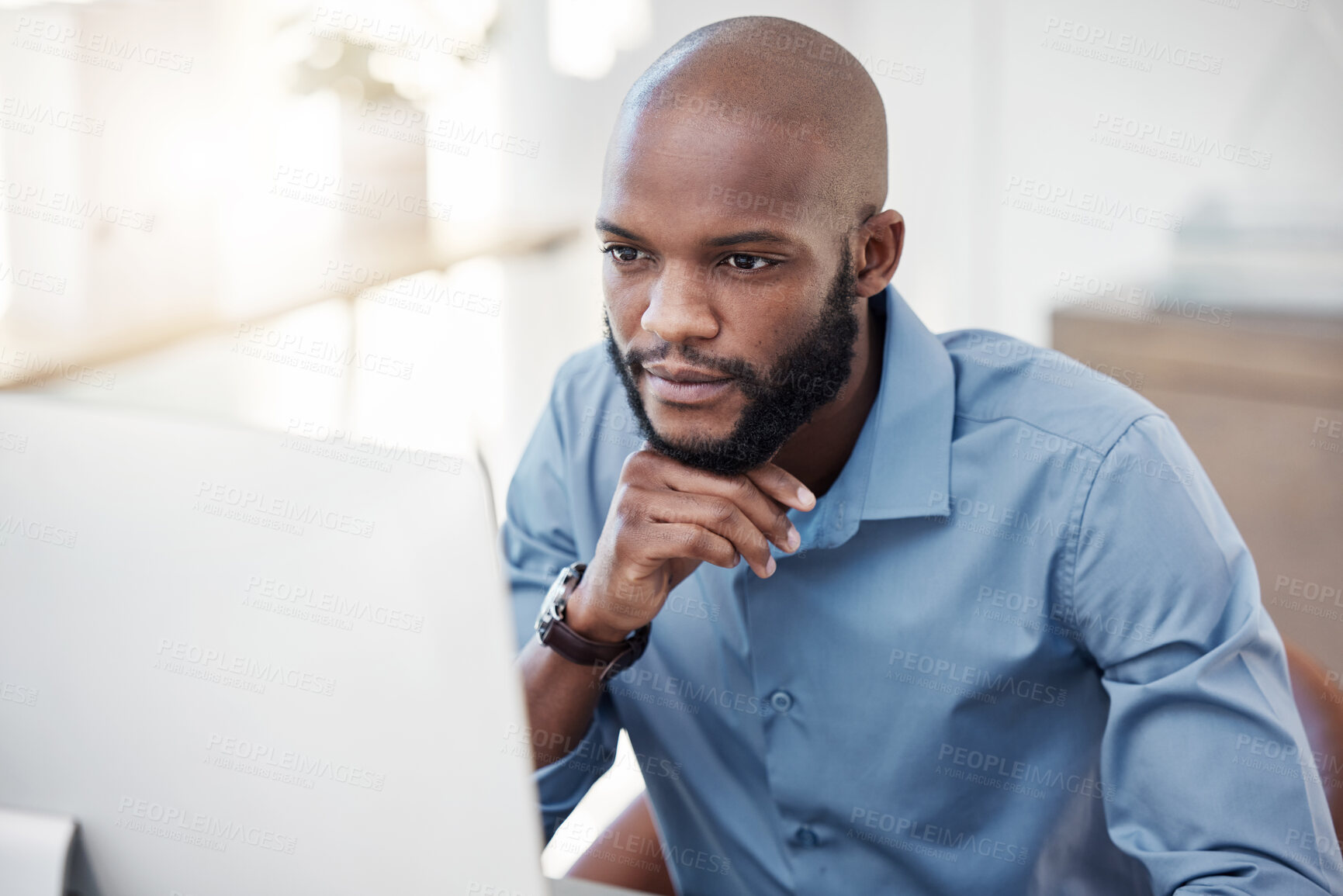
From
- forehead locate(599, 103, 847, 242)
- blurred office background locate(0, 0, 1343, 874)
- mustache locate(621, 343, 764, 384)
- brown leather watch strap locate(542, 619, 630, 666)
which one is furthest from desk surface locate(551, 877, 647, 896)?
blurred office background locate(0, 0, 1343, 874)

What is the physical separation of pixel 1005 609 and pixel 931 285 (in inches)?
107

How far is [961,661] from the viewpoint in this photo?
3.90ft

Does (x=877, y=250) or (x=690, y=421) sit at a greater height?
(x=877, y=250)

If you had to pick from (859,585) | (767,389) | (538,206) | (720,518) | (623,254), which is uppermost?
(623,254)

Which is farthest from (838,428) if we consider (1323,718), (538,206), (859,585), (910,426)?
(538,206)

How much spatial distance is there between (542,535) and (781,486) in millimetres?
457

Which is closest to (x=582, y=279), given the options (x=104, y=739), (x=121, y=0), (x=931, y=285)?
(x=931, y=285)

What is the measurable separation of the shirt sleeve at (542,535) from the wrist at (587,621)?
0.60 feet

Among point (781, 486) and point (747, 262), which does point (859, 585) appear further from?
point (747, 262)

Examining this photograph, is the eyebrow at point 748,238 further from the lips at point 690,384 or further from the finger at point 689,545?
the finger at point 689,545

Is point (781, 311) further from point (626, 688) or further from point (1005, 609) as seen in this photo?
point (626, 688)

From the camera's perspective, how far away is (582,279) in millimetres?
4262

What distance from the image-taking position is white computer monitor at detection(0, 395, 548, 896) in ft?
1.91

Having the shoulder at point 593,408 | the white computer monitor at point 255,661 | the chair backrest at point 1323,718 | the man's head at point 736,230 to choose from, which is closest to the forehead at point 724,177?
the man's head at point 736,230
